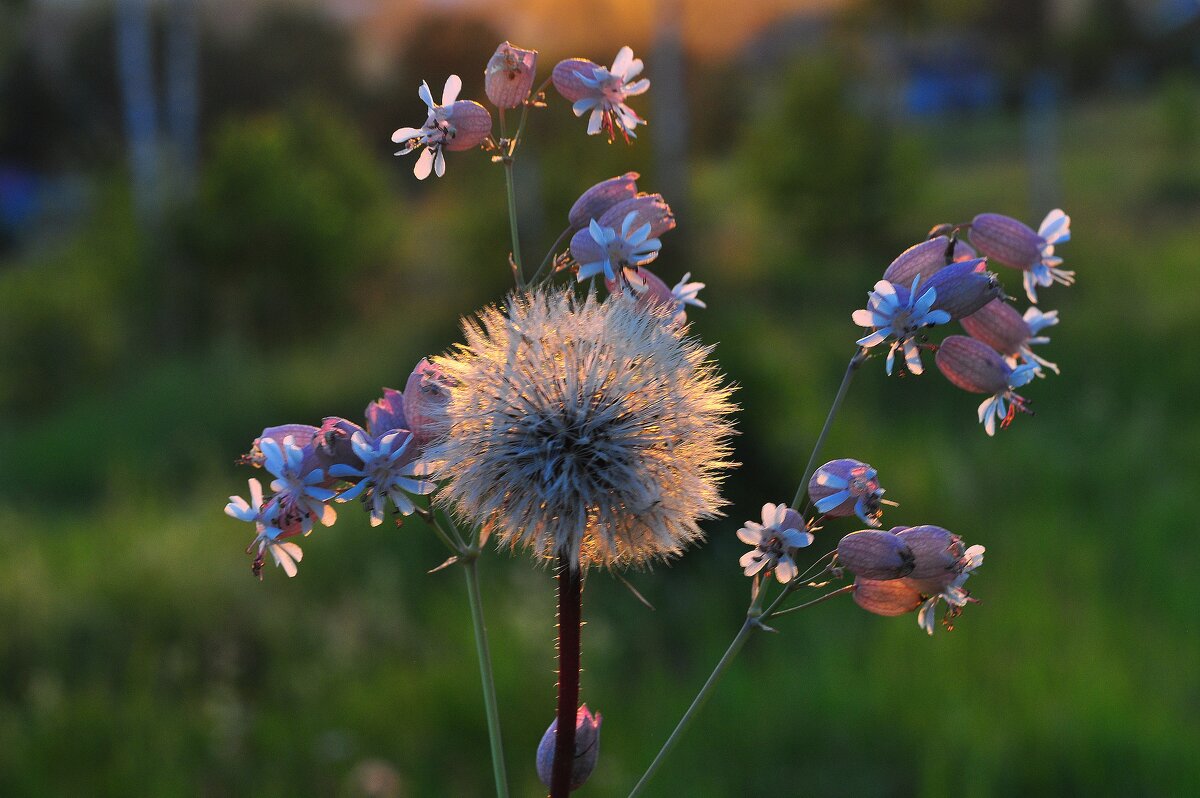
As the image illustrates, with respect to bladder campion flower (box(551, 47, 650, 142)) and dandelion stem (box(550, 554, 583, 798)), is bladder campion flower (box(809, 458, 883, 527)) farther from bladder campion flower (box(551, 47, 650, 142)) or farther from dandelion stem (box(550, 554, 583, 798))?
bladder campion flower (box(551, 47, 650, 142))

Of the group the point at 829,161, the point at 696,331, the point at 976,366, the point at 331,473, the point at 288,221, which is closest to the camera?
the point at 331,473

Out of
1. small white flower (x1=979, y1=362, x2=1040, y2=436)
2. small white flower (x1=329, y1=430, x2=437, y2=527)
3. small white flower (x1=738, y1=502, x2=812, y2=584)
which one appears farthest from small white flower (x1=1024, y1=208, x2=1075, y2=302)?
small white flower (x1=329, y1=430, x2=437, y2=527)

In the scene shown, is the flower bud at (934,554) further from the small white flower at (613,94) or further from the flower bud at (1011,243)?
the small white flower at (613,94)

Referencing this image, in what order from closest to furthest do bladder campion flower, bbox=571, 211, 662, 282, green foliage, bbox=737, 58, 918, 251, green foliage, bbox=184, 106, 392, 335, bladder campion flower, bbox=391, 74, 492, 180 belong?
1. bladder campion flower, bbox=571, 211, 662, 282
2. bladder campion flower, bbox=391, 74, 492, 180
3. green foliage, bbox=184, 106, 392, 335
4. green foliage, bbox=737, 58, 918, 251

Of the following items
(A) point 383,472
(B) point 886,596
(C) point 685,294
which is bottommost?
(B) point 886,596

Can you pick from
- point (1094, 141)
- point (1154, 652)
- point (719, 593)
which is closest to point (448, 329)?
point (719, 593)

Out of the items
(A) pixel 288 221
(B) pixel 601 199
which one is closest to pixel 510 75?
(B) pixel 601 199

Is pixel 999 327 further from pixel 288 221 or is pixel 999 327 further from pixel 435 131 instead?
pixel 288 221
